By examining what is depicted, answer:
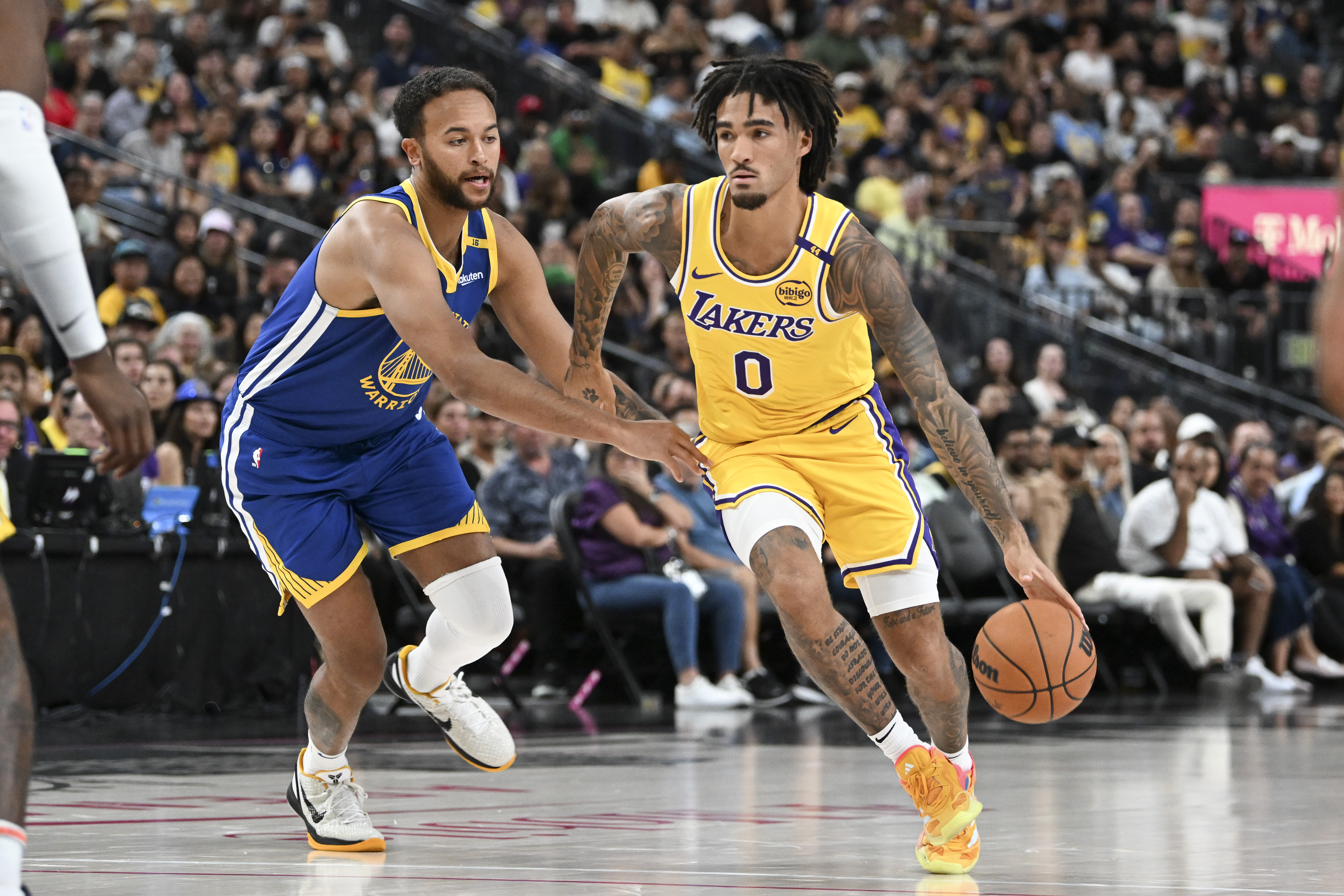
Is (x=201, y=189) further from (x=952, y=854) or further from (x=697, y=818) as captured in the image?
(x=952, y=854)

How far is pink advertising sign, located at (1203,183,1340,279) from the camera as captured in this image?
19.9m

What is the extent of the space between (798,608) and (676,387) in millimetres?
6455

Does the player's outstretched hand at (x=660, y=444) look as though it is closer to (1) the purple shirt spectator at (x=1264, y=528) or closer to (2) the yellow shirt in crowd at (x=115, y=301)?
(2) the yellow shirt in crowd at (x=115, y=301)

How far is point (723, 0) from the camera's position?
2069 cm

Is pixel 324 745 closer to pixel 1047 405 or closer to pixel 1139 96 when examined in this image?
pixel 1047 405

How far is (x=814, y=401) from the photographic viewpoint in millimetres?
5434

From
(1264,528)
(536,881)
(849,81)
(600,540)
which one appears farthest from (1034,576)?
(849,81)

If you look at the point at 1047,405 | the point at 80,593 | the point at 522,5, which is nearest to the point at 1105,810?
the point at 80,593

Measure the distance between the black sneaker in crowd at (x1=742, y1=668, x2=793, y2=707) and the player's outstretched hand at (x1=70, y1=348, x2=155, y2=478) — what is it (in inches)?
332

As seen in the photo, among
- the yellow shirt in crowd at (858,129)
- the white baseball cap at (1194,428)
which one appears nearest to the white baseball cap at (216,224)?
the yellow shirt in crowd at (858,129)

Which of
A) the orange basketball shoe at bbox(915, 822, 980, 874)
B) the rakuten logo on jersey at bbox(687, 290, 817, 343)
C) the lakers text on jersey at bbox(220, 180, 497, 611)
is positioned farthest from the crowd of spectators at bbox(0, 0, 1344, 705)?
the orange basketball shoe at bbox(915, 822, 980, 874)

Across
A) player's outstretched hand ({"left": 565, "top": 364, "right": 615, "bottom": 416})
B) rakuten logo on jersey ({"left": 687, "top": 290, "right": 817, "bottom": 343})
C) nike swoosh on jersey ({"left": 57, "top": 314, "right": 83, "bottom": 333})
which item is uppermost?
nike swoosh on jersey ({"left": 57, "top": 314, "right": 83, "bottom": 333})

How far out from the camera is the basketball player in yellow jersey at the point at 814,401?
204 inches

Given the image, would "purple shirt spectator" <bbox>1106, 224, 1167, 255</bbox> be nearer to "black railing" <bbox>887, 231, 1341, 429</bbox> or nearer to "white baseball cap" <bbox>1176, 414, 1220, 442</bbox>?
"black railing" <bbox>887, 231, 1341, 429</bbox>
